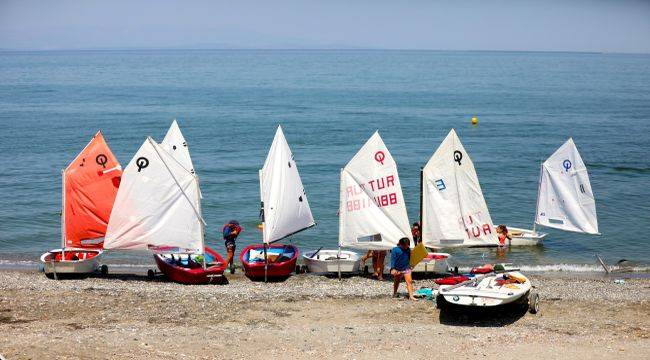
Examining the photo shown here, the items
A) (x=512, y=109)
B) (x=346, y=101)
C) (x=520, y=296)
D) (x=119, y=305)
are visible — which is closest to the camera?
(x=520, y=296)

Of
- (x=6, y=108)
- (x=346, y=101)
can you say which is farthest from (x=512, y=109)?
(x=6, y=108)

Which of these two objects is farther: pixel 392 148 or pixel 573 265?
pixel 392 148


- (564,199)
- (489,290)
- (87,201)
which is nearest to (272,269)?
(87,201)

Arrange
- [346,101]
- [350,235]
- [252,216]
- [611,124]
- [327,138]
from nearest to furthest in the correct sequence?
[350,235] → [252,216] → [327,138] → [611,124] → [346,101]

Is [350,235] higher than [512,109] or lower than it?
lower

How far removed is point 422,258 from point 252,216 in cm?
1904

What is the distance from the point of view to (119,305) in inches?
931

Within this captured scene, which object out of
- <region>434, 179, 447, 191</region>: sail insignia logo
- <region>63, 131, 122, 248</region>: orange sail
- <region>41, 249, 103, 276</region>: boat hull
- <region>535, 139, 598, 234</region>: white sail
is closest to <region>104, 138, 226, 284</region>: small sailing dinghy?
<region>41, 249, 103, 276</region>: boat hull

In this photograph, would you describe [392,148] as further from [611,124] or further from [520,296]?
[520,296]

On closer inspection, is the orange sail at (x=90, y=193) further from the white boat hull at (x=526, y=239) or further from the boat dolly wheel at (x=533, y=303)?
the white boat hull at (x=526, y=239)

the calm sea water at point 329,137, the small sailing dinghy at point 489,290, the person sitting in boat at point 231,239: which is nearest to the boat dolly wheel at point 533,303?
the small sailing dinghy at point 489,290

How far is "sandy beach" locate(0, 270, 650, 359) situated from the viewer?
63.4 feet

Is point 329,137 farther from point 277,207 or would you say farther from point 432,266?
point 432,266

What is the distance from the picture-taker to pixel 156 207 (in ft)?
90.4
